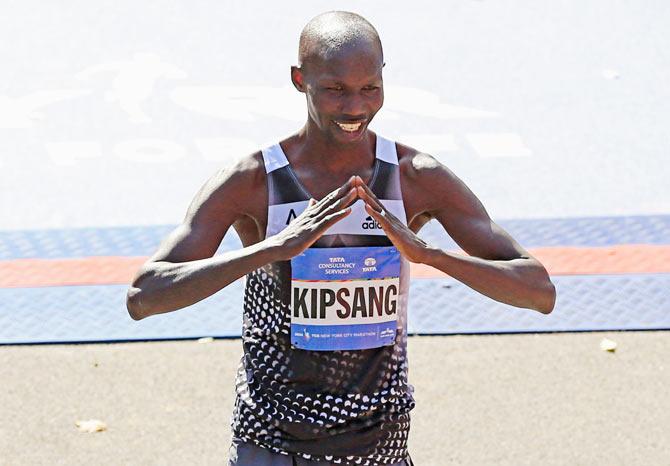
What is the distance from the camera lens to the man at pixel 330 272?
3305 mm

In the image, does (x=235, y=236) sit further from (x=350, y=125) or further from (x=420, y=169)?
(x=350, y=125)

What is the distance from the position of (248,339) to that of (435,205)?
2.02ft

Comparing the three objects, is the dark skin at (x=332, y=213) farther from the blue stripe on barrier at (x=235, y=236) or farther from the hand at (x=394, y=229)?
the blue stripe on barrier at (x=235, y=236)

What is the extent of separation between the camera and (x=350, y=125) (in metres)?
3.29

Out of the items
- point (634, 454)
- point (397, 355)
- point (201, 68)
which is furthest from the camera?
point (201, 68)

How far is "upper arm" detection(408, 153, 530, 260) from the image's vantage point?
11.5 ft

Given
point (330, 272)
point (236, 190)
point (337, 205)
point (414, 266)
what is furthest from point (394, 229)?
point (414, 266)

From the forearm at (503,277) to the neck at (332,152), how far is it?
36cm

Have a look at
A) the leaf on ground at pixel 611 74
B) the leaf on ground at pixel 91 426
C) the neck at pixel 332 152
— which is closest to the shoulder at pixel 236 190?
the neck at pixel 332 152

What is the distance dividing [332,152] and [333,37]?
0.32m

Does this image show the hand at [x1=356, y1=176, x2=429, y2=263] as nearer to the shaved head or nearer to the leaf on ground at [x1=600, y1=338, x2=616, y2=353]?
the shaved head

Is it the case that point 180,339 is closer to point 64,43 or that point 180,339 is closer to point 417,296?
point 417,296

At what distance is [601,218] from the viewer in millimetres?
7750

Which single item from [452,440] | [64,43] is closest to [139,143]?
[64,43]
